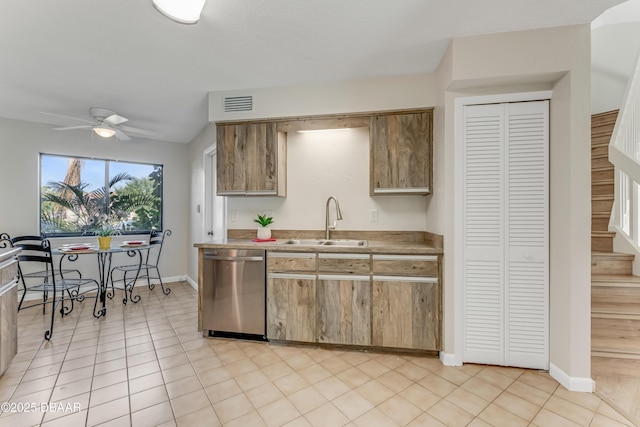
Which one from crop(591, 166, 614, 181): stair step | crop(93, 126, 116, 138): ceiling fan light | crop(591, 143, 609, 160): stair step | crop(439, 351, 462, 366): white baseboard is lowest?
crop(439, 351, 462, 366): white baseboard

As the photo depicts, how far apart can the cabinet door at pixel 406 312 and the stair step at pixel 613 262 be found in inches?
65.7

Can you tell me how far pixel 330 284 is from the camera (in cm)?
252

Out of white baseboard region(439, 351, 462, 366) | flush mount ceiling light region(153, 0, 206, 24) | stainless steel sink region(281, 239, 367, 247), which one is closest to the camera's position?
flush mount ceiling light region(153, 0, 206, 24)

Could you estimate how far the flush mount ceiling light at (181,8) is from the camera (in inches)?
59.9

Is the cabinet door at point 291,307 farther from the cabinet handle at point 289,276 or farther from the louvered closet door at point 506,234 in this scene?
the louvered closet door at point 506,234

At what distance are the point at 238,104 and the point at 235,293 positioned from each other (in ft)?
6.26

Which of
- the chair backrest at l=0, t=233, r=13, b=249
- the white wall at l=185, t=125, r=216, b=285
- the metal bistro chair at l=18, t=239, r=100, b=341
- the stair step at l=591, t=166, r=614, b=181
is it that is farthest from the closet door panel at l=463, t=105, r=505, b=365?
the chair backrest at l=0, t=233, r=13, b=249

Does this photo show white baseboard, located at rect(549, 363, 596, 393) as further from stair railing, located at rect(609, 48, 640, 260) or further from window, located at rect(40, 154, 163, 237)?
window, located at rect(40, 154, 163, 237)

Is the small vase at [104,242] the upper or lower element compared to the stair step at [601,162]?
lower

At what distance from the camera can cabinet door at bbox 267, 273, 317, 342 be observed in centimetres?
254

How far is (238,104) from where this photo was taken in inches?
116

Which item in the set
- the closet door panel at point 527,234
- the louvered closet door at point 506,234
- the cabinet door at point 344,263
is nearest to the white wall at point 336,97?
the louvered closet door at point 506,234

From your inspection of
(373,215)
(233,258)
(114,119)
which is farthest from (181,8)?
(114,119)

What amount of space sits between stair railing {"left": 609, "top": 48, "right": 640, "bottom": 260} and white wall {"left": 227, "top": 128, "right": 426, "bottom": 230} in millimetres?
1791
